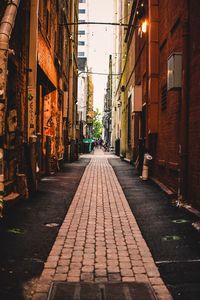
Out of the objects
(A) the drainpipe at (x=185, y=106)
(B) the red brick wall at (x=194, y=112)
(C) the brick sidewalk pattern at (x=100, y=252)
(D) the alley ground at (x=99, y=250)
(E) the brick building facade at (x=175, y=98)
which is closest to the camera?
(D) the alley ground at (x=99, y=250)

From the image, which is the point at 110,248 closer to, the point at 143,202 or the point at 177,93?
the point at 143,202

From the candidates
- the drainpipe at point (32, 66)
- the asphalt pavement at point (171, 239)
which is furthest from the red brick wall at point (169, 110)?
the drainpipe at point (32, 66)

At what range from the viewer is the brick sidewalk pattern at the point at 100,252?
14.5ft

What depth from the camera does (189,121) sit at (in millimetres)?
8594

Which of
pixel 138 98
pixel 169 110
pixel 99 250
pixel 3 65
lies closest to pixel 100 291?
pixel 99 250

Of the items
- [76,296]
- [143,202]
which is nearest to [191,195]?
[143,202]

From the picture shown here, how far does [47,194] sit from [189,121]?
4375mm

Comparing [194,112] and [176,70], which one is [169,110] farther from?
[194,112]

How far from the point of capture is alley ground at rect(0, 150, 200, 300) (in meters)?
4.10

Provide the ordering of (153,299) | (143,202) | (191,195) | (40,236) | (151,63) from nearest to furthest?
(153,299), (40,236), (191,195), (143,202), (151,63)

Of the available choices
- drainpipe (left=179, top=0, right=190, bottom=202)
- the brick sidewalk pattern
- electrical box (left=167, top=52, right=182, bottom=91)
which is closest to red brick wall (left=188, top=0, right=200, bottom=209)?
drainpipe (left=179, top=0, right=190, bottom=202)

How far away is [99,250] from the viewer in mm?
5570

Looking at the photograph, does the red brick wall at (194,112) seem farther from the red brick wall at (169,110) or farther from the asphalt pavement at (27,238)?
the asphalt pavement at (27,238)

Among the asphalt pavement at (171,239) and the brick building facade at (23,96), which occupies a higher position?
the brick building facade at (23,96)
